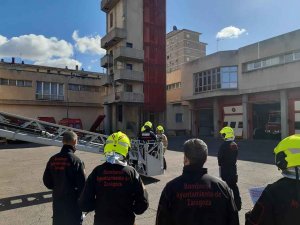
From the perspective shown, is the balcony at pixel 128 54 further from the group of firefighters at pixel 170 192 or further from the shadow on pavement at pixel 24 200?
the group of firefighters at pixel 170 192

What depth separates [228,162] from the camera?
584cm

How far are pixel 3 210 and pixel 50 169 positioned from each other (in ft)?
10.6

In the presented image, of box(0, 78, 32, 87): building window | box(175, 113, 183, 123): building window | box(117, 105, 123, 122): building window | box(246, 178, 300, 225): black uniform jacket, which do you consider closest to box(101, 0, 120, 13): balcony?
box(117, 105, 123, 122): building window

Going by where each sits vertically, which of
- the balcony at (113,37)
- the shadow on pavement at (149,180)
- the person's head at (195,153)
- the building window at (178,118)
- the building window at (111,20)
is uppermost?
the building window at (111,20)

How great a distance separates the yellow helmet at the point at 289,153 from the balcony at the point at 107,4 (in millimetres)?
36730

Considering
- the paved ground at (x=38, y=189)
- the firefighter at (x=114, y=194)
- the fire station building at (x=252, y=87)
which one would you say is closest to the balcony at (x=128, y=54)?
the fire station building at (x=252, y=87)

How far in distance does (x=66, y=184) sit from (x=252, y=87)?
26.8 m

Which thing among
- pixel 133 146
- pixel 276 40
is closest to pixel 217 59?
pixel 276 40

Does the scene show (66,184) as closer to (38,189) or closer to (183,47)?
(38,189)

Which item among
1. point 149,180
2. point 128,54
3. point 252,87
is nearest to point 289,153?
point 149,180

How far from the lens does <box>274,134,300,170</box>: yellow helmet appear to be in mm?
1994

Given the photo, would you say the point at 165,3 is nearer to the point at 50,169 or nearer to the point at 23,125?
the point at 23,125

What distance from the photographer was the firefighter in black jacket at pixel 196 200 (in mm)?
2275

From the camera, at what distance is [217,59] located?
101 ft
